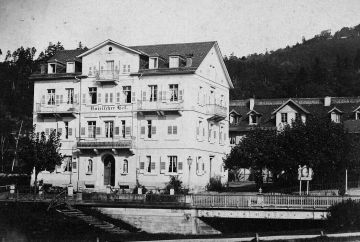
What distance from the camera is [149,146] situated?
5572 cm

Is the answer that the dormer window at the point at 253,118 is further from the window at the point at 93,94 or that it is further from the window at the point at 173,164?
the window at the point at 93,94

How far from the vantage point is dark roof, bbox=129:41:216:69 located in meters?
57.2

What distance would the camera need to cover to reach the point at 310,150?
49062mm

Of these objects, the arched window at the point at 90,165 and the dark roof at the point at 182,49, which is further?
the arched window at the point at 90,165

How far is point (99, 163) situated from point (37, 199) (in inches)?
536

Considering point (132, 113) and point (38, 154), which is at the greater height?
point (132, 113)

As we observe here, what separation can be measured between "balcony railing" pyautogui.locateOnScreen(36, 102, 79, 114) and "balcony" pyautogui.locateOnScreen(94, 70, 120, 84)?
11.9 ft

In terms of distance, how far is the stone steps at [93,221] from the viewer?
3862 cm

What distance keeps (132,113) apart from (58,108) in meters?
8.02

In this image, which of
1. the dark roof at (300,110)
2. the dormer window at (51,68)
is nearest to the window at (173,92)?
the dormer window at (51,68)

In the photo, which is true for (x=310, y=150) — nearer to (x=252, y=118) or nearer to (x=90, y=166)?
(x=90, y=166)

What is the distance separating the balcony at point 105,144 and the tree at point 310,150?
39.0 feet

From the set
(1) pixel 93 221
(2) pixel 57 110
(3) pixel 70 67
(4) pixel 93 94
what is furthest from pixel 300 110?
(1) pixel 93 221

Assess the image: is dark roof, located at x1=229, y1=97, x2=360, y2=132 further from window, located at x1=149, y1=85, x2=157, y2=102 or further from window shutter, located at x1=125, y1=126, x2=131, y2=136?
window shutter, located at x1=125, y1=126, x2=131, y2=136
